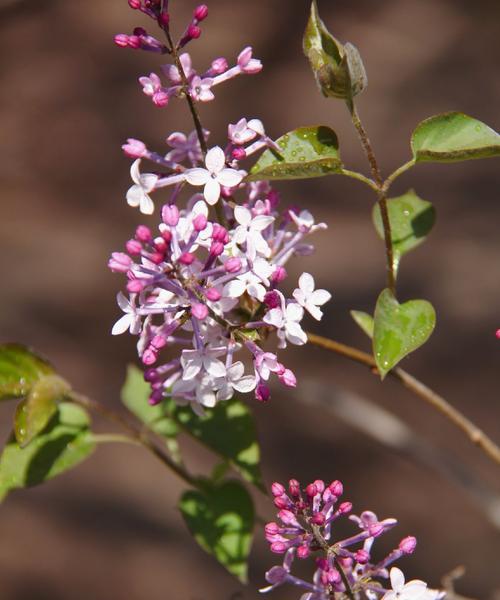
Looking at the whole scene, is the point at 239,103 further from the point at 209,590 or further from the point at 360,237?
the point at 209,590

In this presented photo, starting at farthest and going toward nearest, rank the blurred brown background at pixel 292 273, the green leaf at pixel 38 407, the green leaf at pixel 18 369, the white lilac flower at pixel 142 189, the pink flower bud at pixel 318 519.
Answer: the blurred brown background at pixel 292 273 < the green leaf at pixel 18 369 < the green leaf at pixel 38 407 < the white lilac flower at pixel 142 189 < the pink flower bud at pixel 318 519

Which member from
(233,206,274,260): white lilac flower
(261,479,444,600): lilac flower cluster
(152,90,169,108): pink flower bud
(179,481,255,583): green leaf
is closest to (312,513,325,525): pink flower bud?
(261,479,444,600): lilac flower cluster

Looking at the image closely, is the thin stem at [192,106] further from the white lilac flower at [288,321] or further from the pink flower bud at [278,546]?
the pink flower bud at [278,546]

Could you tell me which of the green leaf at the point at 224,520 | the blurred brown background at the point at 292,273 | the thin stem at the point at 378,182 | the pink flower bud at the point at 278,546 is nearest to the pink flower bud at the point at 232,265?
the thin stem at the point at 378,182

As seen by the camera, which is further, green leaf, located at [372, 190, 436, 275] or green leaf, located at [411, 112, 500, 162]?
green leaf, located at [372, 190, 436, 275]

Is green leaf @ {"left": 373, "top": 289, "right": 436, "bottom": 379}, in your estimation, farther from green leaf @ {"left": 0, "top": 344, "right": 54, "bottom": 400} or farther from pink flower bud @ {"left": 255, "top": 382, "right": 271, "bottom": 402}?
green leaf @ {"left": 0, "top": 344, "right": 54, "bottom": 400}

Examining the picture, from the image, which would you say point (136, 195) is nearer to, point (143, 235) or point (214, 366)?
point (143, 235)

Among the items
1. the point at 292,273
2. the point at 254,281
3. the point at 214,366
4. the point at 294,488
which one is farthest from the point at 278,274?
the point at 292,273
